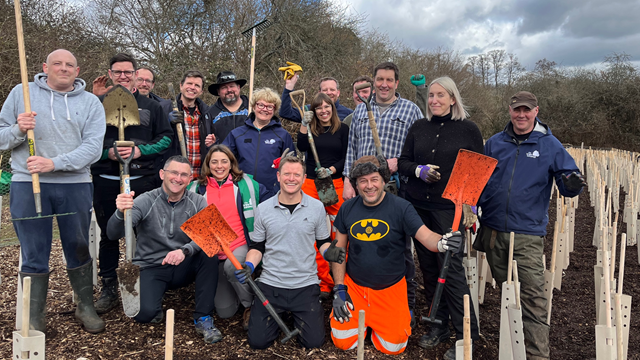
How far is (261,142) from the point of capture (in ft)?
12.6

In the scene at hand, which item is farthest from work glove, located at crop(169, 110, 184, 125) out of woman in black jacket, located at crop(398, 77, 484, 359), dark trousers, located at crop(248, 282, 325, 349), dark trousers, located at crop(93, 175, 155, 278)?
woman in black jacket, located at crop(398, 77, 484, 359)

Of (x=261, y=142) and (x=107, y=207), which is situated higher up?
(x=261, y=142)

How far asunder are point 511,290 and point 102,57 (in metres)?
10.8

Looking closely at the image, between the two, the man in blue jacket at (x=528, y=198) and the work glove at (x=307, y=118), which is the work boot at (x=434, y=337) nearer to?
the man in blue jacket at (x=528, y=198)

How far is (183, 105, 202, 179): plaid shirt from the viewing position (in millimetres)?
4180

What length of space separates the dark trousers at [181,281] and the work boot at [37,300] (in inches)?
24.6

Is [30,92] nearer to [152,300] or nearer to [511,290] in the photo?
[152,300]

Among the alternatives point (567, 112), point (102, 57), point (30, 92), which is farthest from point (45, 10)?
point (567, 112)

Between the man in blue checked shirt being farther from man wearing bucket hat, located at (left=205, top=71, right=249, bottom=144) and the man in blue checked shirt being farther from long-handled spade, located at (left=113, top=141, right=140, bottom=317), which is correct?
long-handled spade, located at (left=113, top=141, right=140, bottom=317)

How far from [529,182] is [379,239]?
1106mm

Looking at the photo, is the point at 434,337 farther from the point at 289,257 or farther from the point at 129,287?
the point at 129,287

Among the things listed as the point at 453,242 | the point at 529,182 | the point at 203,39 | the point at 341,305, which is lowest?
the point at 341,305

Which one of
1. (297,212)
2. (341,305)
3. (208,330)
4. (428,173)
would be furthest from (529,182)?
(208,330)

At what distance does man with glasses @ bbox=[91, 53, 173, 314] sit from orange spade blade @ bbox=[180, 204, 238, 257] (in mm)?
909
